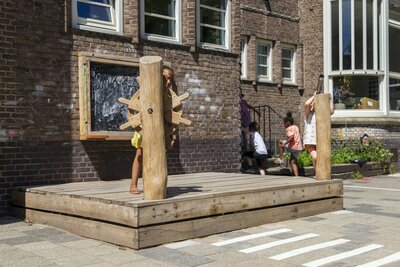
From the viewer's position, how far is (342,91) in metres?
17.2

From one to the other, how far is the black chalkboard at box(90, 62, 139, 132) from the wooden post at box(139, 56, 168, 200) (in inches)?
116

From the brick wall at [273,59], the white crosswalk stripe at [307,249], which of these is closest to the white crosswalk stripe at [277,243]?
the white crosswalk stripe at [307,249]

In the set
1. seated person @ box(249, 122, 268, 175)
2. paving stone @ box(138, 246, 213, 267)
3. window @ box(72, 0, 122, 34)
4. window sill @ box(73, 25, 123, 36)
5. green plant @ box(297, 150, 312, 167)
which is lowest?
paving stone @ box(138, 246, 213, 267)

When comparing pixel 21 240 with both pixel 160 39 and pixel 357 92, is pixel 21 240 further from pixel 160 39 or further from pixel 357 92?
pixel 357 92

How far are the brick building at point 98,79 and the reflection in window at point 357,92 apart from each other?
7244 millimetres

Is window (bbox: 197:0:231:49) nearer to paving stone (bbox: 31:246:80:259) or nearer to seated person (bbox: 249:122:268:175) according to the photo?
seated person (bbox: 249:122:268:175)

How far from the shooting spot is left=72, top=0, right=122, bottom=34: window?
8.35 m

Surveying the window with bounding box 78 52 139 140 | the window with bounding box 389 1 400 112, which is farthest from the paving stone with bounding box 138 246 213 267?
the window with bounding box 389 1 400 112

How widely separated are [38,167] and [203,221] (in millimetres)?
3054

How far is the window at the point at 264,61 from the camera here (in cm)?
1691

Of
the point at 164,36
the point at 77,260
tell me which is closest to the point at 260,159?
the point at 164,36

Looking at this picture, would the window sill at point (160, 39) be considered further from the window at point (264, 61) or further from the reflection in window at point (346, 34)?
the reflection in window at point (346, 34)

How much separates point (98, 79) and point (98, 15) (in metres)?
1.16

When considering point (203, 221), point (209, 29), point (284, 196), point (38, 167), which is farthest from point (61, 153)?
point (209, 29)
